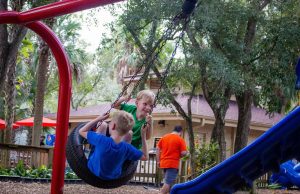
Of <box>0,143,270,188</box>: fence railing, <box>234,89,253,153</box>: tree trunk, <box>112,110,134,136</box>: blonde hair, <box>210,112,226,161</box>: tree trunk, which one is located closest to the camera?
<box>112,110,134,136</box>: blonde hair

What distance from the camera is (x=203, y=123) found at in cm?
1811

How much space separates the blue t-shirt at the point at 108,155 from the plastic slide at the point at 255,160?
2.48 ft

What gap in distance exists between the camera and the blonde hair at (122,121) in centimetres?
401

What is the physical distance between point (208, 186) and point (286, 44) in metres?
6.73

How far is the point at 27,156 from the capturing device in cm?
1215

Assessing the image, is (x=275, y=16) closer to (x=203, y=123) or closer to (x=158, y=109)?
(x=203, y=123)

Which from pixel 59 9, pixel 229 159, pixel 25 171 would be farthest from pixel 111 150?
pixel 25 171

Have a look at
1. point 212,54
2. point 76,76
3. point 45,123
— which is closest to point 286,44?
point 212,54

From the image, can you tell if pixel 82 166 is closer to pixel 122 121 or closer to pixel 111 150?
pixel 111 150

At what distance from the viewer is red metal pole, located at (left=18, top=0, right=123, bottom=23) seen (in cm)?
328

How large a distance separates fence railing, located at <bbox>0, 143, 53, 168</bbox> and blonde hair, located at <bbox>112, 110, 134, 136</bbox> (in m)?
7.86

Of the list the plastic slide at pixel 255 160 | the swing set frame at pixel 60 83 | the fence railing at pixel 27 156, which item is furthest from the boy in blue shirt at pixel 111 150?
the fence railing at pixel 27 156

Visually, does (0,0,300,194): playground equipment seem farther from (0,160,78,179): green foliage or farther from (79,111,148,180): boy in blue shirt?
(0,160,78,179): green foliage

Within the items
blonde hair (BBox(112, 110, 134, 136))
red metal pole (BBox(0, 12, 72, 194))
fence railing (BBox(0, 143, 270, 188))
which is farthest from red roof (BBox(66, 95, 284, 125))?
blonde hair (BBox(112, 110, 134, 136))
